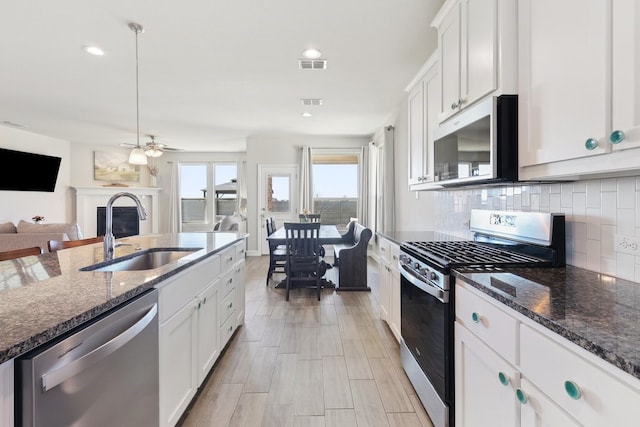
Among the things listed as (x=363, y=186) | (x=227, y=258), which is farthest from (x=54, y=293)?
(x=363, y=186)

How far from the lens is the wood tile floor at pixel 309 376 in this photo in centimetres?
178

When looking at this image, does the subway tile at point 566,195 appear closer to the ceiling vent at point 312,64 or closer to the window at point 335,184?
the ceiling vent at point 312,64

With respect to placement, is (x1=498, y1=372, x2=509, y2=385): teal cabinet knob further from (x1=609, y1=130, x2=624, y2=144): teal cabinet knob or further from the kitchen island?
the kitchen island

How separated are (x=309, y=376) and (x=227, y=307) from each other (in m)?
0.83

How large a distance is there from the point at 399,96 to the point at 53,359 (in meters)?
4.53

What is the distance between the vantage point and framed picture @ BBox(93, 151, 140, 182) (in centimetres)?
777

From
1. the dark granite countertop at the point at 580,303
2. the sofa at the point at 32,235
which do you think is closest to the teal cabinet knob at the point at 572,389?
the dark granite countertop at the point at 580,303

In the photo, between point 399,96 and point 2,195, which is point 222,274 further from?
point 2,195

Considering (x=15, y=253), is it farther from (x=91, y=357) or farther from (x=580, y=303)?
(x=580, y=303)

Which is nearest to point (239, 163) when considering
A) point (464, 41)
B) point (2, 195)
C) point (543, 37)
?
point (2, 195)

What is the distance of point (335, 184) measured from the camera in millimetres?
7160

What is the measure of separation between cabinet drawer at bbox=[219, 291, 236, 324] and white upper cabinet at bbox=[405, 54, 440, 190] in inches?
72.1

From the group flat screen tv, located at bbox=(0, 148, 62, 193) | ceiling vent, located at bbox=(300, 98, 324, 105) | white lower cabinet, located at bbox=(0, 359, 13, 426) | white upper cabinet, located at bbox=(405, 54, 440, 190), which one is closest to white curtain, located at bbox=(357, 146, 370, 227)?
ceiling vent, located at bbox=(300, 98, 324, 105)

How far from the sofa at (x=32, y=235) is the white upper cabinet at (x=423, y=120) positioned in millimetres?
4302
